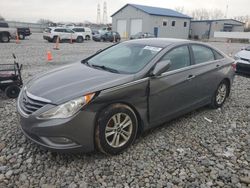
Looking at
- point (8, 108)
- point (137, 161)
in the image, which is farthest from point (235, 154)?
point (8, 108)

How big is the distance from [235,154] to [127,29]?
40998 millimetres

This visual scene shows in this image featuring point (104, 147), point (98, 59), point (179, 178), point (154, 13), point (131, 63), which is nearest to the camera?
point (179, 178)

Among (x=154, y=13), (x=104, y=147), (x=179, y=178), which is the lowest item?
(x=179, y=178)

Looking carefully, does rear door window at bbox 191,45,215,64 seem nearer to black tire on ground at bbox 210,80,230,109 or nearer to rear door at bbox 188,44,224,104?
rear door at bbox 188,44,224,104

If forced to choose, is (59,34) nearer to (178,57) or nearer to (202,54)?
(202,54)

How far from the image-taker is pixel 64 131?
278 centimetres

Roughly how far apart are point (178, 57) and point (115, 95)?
156 centimetres

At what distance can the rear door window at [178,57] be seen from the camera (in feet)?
12.7

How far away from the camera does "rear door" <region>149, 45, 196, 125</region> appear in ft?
11.7

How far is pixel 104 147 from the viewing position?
3096mm

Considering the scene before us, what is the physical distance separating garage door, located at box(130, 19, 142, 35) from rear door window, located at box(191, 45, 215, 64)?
37.8 meters

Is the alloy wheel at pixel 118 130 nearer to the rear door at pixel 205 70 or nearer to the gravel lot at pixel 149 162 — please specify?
the gravel lot at pixel 149 162

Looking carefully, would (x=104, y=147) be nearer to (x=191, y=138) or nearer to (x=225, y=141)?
(x=191, y=138)

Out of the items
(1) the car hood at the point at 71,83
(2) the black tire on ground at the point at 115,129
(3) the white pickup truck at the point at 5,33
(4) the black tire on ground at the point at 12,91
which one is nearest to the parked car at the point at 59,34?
(3) the white pickup truck at the point at 5,33
